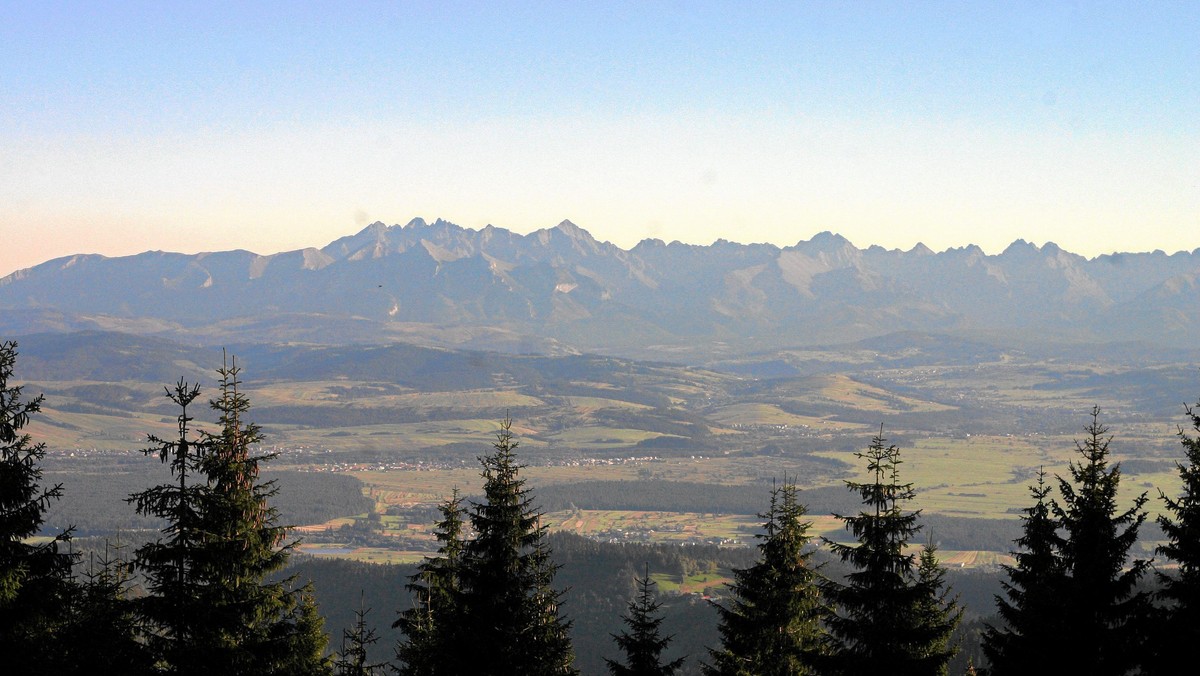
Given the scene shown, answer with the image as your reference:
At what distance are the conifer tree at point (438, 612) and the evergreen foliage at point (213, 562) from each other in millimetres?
3078

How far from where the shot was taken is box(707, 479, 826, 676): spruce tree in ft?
75.3

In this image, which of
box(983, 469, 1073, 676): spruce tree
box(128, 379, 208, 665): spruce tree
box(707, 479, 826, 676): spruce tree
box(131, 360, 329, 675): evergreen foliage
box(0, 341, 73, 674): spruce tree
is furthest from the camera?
box(707, 479, 826, 676): spruce tree

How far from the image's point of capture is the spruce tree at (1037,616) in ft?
64.7

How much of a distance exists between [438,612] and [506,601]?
3.39 meters

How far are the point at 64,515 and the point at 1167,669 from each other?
190 meters

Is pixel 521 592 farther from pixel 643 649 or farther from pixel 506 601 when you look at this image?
pixel 643 649

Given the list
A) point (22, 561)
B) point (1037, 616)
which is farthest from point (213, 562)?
point (1037, 616)

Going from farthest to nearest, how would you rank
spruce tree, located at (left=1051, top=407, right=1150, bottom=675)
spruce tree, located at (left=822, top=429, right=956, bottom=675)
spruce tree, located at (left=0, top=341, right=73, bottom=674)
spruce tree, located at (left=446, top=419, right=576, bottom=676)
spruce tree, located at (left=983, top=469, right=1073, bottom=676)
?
spruce tree, located at (left=446, top=419, right=576, bottom=676), spruce tree, located at (left=0, top=341, right=73, bottom=674), spruce tree, located at (left=983, top=469, right=1073, bottom=676), spruce tree, located at (left=822, top=429, right=956, bottom=675), spruce tree, located at (left=1051, top=407, right=1150, bottom=675)

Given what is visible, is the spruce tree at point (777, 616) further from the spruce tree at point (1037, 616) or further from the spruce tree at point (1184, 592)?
the spruce tree at point (1184, 592)

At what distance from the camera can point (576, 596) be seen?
118 metres

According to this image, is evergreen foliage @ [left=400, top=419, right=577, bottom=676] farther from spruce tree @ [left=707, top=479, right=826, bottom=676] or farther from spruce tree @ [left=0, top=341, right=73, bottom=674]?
spruce tree @ [left=0, top=341, right=73, bottom=674]

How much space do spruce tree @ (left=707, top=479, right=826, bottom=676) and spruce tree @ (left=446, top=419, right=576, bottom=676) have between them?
336cm

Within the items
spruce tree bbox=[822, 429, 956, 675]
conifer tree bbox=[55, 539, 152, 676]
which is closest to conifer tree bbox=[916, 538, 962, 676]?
spruce tree bbox=[822, 429, 956, 675]

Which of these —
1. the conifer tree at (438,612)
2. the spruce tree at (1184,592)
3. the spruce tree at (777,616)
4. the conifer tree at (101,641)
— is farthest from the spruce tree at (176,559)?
the spruce tree at (1184,592)
